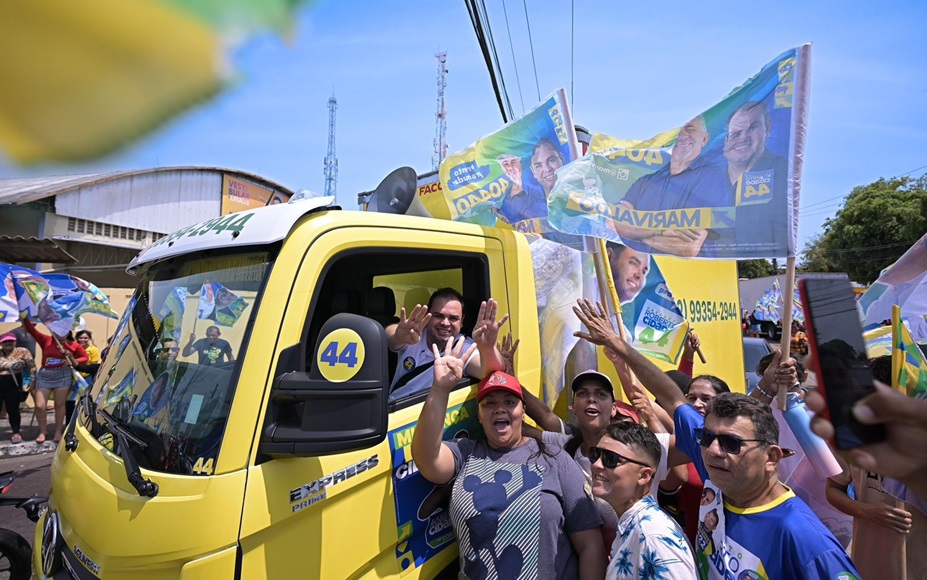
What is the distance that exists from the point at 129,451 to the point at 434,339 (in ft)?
4.59

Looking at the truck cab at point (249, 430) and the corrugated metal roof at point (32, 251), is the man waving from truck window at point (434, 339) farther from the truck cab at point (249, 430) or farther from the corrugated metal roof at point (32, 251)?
the corrugated metal roof at point (32, 251)

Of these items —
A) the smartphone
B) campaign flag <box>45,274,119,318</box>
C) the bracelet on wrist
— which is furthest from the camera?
campaign flag <box>45,274,119,318</box>

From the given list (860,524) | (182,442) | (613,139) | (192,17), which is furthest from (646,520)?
(613,139)

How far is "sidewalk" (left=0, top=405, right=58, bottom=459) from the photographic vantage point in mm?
7059

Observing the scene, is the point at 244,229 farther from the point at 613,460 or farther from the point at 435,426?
the point at 613,460

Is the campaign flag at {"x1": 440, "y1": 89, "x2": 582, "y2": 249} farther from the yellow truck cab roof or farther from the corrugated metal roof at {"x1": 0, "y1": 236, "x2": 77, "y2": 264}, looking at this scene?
the corrugated metal roof at {"x1": 0, "y1": 236, "x2": 77, "y2": 264}

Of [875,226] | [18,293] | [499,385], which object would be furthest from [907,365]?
[875,226]

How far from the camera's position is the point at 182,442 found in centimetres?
158

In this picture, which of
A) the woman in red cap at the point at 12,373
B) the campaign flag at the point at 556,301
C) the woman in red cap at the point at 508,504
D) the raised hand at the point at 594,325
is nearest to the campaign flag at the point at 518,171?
the campaign flag at the point at 556,301

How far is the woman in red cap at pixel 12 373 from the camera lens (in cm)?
738

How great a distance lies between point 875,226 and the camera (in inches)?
1117

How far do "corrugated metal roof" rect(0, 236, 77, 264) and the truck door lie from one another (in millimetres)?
8503

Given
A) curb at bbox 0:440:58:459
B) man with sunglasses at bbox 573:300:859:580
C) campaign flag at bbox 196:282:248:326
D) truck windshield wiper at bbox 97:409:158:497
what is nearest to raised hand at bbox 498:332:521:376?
man with sunglasses at bbox 573:300:859:580

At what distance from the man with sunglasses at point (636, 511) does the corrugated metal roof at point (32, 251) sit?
9265 millimetres
